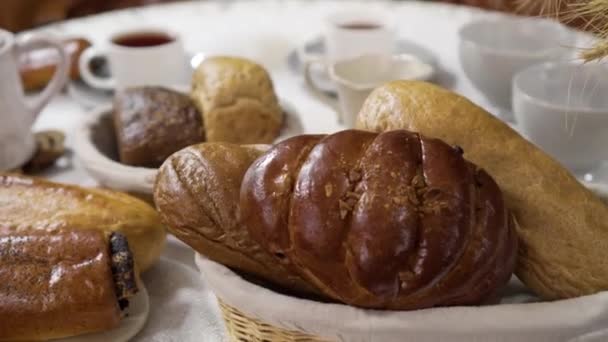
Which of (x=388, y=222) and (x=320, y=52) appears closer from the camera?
(x=388, y=222)

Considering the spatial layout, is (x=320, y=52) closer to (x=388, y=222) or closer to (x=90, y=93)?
(x=90, y=93)

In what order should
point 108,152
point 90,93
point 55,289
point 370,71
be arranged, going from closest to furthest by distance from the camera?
point 55,289 < point 108,152 < point 370,71 < point 90,93

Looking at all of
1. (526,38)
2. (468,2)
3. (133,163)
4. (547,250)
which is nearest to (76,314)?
(133,163)

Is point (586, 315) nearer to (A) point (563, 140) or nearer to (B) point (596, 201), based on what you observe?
(B) point (596, 201)

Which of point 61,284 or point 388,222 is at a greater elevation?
point 388,222

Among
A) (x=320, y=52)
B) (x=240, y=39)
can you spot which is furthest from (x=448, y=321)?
(x=240, y=39)

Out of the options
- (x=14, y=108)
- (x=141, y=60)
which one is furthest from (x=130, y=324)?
(x=141, y=60)

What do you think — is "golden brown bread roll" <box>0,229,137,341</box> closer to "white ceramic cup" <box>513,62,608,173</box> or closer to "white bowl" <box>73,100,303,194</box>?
"white bowl" <box>73,100,303,194</box>

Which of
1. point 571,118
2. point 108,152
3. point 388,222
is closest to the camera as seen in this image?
point 388,222
